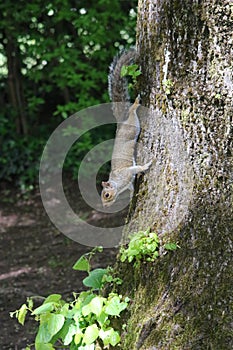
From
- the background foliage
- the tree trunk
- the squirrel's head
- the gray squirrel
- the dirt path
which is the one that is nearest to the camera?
the tree trunk

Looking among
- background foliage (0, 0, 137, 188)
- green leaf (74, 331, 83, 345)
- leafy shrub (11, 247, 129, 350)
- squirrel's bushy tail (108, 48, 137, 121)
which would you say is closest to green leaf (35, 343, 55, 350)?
leafy shrub (11, 247, 129, 350)

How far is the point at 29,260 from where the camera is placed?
4551 millimetres

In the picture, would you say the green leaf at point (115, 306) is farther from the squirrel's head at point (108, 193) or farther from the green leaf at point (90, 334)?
the squirrel's head at point (108, 193)

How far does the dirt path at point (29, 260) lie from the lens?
341 cm

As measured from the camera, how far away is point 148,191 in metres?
2.12

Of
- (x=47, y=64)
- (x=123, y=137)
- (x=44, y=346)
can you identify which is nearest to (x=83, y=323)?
(x=44, y=346)

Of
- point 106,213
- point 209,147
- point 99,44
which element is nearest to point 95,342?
point 209,147

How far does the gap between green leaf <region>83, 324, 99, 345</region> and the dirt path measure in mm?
1181

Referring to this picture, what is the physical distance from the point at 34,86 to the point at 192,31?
198 inches

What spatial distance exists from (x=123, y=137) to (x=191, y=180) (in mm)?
401

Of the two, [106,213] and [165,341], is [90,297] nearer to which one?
[165,341]

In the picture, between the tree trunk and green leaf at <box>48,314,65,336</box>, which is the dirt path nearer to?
green leaf at <box>48,314,65,336</box>

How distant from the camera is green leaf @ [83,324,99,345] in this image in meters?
2.02

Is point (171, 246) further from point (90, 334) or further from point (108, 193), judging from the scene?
point (108, 193)
